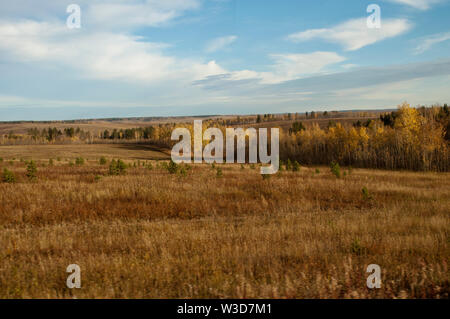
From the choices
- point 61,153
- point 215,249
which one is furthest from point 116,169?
point 61,153

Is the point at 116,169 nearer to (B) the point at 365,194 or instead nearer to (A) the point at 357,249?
(B) the point at 365,194

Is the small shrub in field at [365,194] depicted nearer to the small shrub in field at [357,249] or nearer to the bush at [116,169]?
the small shrub in field at [357,249]

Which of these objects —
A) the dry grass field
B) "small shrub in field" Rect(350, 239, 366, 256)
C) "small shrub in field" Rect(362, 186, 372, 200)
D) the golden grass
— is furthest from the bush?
the golden grass

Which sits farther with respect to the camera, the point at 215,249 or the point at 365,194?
the point at 365,194

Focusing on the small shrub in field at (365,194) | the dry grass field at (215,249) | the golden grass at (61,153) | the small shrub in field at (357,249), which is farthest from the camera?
the golden grass at (61,153)

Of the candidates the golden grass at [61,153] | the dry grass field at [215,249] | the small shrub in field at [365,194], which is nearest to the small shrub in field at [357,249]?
the dry grass field at [215,249]

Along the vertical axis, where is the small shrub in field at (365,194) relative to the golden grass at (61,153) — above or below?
below

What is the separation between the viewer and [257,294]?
4816 mm
